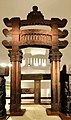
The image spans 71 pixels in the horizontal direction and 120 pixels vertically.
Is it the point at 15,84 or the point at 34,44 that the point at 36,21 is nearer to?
the point at 34,44

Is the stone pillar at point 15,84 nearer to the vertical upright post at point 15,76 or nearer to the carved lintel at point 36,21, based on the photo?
the vertical upright post at point 15,76

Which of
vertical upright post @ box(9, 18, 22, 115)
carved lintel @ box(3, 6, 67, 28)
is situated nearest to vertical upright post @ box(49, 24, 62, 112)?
carved lintel @ box(3, 6, 67, 28)

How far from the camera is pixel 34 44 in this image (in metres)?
3.21

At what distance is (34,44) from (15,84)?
2.47ft

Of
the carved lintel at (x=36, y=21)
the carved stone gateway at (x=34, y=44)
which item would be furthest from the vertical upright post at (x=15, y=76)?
the carved lintel at (x=36, y=21)

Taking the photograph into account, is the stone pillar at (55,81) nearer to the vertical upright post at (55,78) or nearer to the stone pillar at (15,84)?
the vertical upright post at (55,78)

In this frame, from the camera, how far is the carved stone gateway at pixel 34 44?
3.09 meters

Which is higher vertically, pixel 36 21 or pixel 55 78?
pixel 36 21

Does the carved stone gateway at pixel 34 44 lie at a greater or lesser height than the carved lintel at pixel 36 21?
lesser

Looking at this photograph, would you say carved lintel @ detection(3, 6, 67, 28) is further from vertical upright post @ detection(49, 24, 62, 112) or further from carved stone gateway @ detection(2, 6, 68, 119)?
vertical upright post @ detection(49, 24, 62, 112)

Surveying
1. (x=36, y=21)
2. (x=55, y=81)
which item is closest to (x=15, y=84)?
(x=55, y=81)

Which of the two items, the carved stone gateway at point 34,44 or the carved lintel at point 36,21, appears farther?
the carved lintel at point 36,21

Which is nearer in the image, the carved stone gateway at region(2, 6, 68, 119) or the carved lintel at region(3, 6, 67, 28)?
the carved stone gateway at region(2, 6, 68, 119)

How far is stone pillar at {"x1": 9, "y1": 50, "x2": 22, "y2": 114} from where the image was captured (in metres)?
3.03
